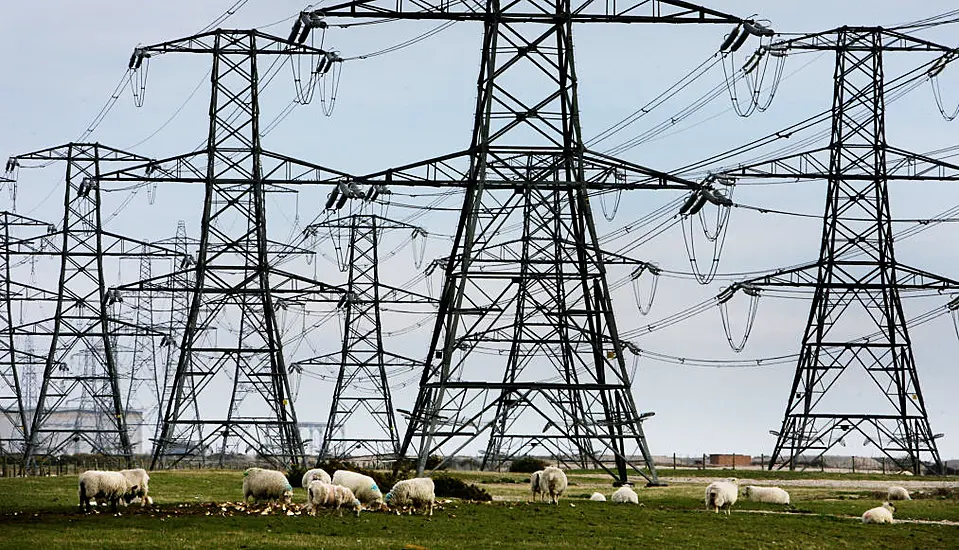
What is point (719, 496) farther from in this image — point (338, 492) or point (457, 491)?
point (338, 492)

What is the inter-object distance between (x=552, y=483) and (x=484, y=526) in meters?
9.10

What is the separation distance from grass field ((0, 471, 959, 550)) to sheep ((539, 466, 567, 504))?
48cm

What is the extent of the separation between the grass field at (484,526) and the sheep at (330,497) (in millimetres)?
543

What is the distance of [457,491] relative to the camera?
156ft

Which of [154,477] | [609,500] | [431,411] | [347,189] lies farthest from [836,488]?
[154,477]

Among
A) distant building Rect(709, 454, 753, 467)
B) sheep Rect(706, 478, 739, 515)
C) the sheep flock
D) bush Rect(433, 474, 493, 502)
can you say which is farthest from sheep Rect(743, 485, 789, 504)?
distant building Rect(709, 454, 753, 467)

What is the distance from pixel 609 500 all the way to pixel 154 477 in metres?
18.8

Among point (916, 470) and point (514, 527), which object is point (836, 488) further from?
point (514, 527)

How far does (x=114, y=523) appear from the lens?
3341 cm

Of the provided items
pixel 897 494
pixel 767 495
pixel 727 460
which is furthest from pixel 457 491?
pixel 727 460

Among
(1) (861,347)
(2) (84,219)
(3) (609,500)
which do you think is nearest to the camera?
(3) (609,500)

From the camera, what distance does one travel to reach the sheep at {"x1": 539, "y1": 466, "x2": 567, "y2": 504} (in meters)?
43.9

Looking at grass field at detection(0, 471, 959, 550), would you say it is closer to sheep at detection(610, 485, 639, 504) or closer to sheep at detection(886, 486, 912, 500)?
sheep at detection(610, 485, 639, 504)

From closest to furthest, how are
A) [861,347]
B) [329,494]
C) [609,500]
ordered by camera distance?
[329,494]
[609,500]
[861,347]
